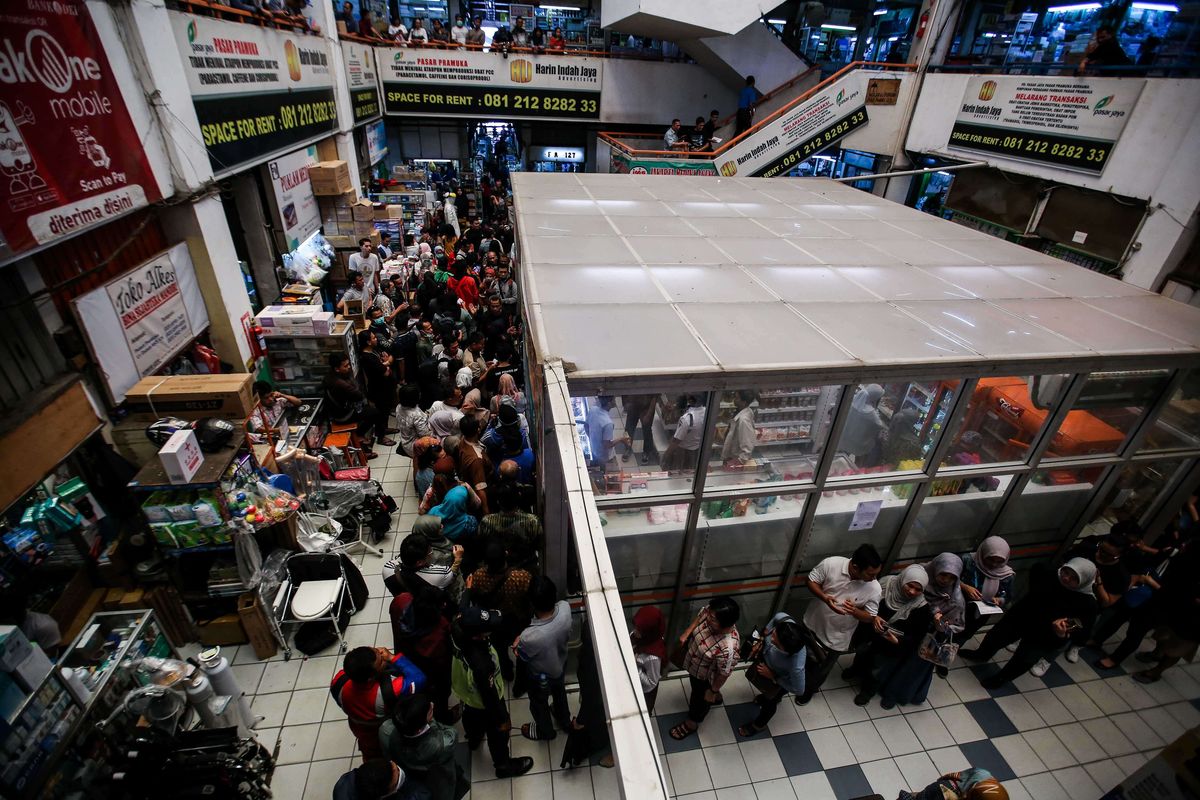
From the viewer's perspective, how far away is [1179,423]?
4746 mm

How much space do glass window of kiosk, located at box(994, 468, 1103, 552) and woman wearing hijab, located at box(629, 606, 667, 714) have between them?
3414mm

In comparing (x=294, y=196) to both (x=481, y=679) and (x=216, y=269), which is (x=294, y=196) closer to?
(x=216, y=269)

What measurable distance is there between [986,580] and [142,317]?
24.6 feet

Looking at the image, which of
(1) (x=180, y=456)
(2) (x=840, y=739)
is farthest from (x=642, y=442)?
(1) (x=180, y=456)

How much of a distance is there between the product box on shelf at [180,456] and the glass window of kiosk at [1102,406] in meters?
6.51

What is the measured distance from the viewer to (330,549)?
490 centimetres

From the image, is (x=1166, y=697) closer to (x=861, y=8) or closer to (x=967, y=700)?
(x=967, y=700)

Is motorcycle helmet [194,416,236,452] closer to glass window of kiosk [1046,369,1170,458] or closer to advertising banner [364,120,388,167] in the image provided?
glass window of kiosk [1046,369,1170,458]

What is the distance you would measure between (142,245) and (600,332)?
4.49 meters

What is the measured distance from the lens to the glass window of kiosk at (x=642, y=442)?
3814mm

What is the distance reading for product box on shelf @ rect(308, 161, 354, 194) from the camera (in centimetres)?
953

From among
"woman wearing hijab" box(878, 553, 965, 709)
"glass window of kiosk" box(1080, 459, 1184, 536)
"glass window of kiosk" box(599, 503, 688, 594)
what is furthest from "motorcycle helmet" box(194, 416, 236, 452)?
"glass window of kiosk" box(1080, 459, 1184, 536)

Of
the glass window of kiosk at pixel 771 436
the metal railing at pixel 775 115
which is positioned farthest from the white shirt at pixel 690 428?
the metal railing at pixel 775 115

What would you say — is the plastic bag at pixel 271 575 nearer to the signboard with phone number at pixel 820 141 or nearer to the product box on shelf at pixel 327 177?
the product box on shelf at pixel 327 177
